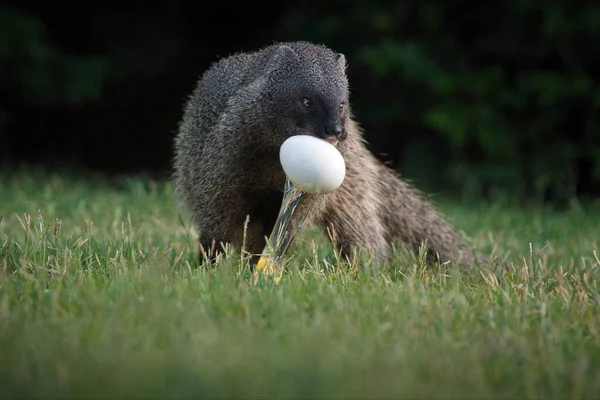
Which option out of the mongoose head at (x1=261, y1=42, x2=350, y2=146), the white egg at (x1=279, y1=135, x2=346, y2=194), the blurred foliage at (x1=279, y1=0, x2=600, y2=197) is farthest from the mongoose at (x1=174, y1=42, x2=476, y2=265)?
the blurred foliage at (x1=279, y1=0, x2=600, y2=197)

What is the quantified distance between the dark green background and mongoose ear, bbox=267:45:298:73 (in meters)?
3.95

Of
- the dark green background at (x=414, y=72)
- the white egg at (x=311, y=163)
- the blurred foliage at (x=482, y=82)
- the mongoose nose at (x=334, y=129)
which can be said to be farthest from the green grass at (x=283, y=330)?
the blurred foliage at (x=482, y=82)

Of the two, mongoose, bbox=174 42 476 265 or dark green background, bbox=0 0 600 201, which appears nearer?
mongoose, bbox=174 42 476 265

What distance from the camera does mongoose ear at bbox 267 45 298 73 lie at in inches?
188

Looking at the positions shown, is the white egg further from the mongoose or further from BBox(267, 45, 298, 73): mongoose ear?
BBox(267, 45, 298, 73): mongoose ear

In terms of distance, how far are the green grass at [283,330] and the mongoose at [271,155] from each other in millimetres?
511

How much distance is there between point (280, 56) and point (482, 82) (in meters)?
5.39

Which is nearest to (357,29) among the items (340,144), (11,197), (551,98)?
(551,98)

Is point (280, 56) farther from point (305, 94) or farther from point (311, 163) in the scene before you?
point (311, 163)

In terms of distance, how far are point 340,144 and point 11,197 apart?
11.8 feet

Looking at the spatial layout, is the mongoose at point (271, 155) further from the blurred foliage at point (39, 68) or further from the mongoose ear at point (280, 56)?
the blurred foliage at point (39, 68)

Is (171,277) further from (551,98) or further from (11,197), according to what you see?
(551,98)

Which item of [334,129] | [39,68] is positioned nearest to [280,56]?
[334,129]

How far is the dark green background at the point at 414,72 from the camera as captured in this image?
31.6ft
